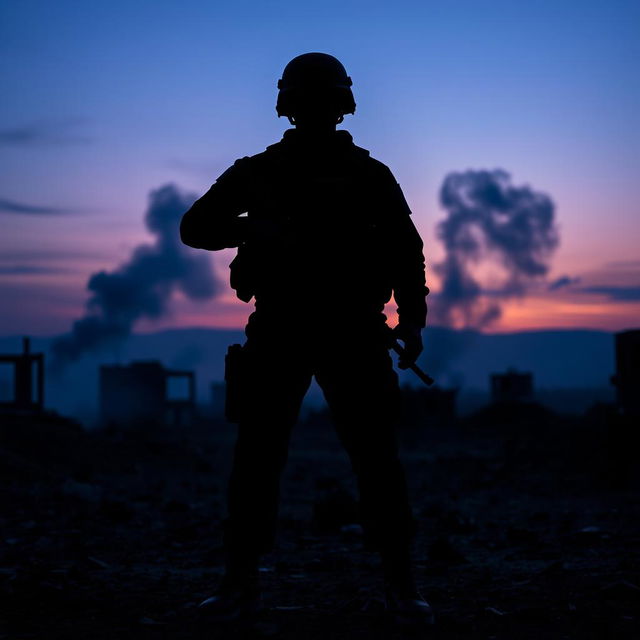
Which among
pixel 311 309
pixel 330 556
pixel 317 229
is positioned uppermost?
pixel 317 229

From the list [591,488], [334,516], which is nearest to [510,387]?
[591,488]

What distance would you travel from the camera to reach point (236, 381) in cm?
352

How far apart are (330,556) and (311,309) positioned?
270cm

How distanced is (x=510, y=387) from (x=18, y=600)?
113ft

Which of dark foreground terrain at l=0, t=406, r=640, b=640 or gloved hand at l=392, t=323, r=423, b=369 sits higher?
gloved hand at l=392, t=323, r=423, b=369

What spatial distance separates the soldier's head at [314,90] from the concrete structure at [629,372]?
34.8 feet

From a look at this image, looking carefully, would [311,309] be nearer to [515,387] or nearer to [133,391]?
[133,391]

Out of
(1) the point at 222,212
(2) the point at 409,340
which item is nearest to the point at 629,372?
(2) the point at 409,340

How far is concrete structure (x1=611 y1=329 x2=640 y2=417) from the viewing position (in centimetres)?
1288

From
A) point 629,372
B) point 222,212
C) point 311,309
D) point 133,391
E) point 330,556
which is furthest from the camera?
point 133,391

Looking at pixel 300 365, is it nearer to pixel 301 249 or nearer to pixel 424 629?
pixel 301 249

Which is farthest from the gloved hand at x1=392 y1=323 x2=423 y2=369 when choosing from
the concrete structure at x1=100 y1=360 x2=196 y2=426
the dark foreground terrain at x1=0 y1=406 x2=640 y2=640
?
the concrete structure at x1=100 y1=360 x2=196 y2=426

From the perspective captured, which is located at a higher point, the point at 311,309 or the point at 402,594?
the point at 311,309

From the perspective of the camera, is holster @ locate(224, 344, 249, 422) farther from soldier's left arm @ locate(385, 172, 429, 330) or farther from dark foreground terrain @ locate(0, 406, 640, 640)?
dark foreground terrain @ locate(0, 406, 640, 640)
